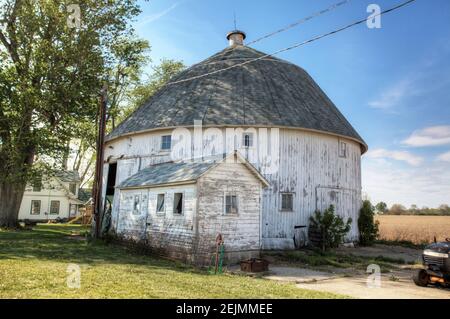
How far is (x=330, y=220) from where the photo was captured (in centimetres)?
1683

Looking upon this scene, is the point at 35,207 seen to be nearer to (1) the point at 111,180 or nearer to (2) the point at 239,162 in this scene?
(1) the point at 111,180

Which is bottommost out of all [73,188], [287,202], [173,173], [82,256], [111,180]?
[82,256]

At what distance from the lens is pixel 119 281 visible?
27.1 feet

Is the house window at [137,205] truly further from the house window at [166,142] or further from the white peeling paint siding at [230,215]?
the white peeling paint siding at [230,215]

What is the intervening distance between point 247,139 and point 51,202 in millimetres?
32748

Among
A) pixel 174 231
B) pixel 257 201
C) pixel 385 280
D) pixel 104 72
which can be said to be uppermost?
pixel 104 72

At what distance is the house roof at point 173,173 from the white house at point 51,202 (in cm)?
2627

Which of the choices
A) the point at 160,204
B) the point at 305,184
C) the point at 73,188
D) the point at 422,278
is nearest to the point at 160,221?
the point at 160,204

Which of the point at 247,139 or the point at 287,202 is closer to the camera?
the point at 287,202

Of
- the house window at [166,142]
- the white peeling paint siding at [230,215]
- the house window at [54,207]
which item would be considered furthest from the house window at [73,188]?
the white peeling paint siding at [230,215]

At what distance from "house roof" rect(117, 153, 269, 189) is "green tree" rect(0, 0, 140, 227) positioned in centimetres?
905

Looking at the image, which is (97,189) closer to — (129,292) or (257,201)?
(257,201)

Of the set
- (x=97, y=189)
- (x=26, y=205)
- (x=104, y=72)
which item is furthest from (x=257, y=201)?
(x=26, y=205)
